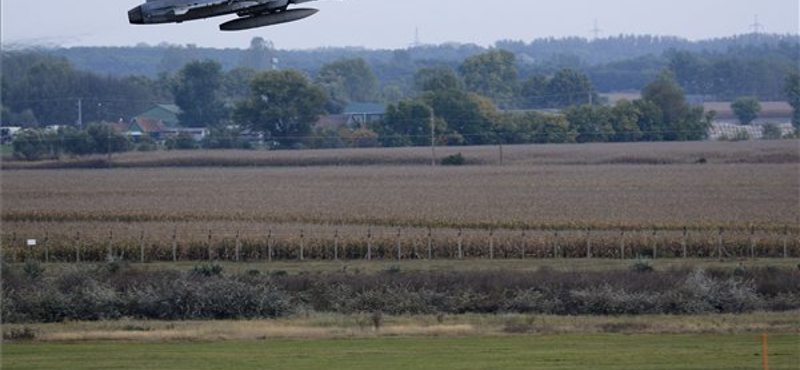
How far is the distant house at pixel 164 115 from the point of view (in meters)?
171

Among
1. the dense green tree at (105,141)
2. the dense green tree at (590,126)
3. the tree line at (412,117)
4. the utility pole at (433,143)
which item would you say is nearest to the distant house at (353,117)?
the tree line at (412,117)

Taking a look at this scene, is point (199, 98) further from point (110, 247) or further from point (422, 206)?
point (110, 247)

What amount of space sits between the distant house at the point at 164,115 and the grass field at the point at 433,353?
14104 centimetres

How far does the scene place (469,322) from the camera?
35.4 m

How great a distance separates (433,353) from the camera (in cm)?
2798

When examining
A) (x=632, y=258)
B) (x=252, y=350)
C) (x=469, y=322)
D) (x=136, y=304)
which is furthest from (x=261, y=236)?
(x=252, y=350)

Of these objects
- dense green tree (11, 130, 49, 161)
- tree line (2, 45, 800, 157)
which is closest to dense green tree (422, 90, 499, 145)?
tree line (2, 45, 800, 157)

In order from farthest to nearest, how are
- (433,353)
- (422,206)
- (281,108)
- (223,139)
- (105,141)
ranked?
1. (223,139)
2. (281,108)
3. (105,141)
4. (422,206)
5. (433,353)

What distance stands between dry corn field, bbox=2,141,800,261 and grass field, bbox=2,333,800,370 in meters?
21.5

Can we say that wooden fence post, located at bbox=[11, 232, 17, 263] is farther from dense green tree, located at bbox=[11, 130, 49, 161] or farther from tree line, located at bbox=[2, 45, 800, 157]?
tree line, located at bbox=[2, 45, 800, 157]

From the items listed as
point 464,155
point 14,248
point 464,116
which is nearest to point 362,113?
point 464,116

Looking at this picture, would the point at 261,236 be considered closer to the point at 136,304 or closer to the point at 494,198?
the point at 136,304

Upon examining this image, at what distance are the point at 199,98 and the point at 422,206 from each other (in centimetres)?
9691

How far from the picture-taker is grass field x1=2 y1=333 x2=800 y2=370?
26.1 metres
